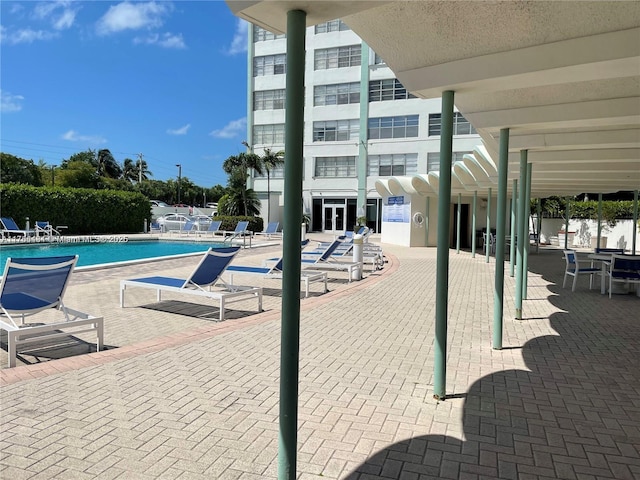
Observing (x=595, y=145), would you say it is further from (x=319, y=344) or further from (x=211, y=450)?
(x=211, y=450)

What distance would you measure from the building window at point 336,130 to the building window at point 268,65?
18.6 feet

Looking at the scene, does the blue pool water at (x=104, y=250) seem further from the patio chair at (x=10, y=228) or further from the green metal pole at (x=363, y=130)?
the green metal pole at (x=363, y=130)

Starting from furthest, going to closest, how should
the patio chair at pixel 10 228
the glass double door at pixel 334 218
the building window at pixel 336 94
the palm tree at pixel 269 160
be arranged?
the glass double door at pixel 334 218
the building window at pixel 336 94
the palm tree at pixel 269 160
the patio chair at pixel 10 228

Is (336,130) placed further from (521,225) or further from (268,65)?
(521,225)

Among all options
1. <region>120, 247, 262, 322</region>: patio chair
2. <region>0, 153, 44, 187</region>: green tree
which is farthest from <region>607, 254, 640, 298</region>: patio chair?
<region>0, 153, 44, 187</region>: green tree

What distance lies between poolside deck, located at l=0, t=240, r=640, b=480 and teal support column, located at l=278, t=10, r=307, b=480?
50 cm

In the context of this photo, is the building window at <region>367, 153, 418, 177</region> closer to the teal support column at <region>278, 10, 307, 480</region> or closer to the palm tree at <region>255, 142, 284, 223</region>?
the palm tree at <region>255, 142, 284, 223</region>

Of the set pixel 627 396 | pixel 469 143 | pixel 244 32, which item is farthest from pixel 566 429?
pixel 244 32

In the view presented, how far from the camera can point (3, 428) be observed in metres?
3.21

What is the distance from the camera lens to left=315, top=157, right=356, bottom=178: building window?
38.6m

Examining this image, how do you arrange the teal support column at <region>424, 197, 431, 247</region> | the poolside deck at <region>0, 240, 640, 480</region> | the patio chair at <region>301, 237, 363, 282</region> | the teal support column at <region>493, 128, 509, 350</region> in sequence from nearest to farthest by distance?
1. the poolside deck at <region>0, 240, 640, 480</region>
2. the teal support column at <region>493, 128, 509, 350</region>
3. the patio chair at <region>301, 237, 363, 282</region>
4. the teal support column at <region>424, 197, 431, 247</region>

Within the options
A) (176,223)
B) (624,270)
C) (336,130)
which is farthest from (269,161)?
(624,270)

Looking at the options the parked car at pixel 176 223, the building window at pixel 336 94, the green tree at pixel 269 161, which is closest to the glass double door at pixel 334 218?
the green tree at pixel 269 161

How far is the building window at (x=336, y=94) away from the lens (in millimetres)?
38438
